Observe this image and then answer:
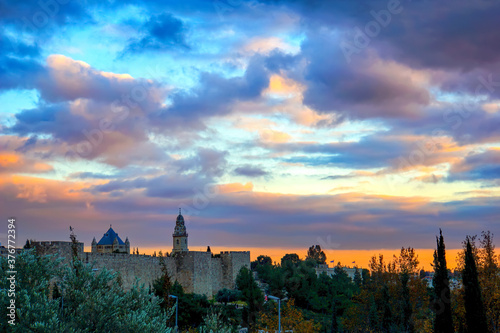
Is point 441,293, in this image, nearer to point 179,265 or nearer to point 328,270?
point 179,265

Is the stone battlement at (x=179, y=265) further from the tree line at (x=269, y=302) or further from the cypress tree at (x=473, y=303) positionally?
the cypress tree at (x=473, y=303)

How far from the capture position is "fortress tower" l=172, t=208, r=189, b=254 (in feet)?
206

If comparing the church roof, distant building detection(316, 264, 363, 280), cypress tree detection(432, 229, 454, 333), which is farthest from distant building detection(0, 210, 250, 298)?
distant building detection(316, 264, 363, 280)

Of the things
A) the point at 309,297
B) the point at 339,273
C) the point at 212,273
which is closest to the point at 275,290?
the point at 309,297

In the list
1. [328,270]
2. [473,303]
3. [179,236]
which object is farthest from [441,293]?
[328,270]

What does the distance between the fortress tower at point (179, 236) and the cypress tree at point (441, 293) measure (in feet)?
119

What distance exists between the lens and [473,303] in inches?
Result: 1064

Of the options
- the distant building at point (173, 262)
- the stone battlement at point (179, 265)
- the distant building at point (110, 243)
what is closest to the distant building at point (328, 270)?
the distant building at point (110, 243)

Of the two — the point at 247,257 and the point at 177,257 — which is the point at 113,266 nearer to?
the point at 177,257

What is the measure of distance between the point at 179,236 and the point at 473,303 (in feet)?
138

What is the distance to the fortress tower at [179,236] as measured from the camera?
62688 millimetres

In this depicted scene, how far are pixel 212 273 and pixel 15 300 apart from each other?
4299 centimetres

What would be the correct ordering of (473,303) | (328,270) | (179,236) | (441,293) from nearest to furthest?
(473,303) → (441,293) → (179,236) → (328,270)

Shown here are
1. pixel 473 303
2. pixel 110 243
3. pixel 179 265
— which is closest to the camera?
pixel 473 303
